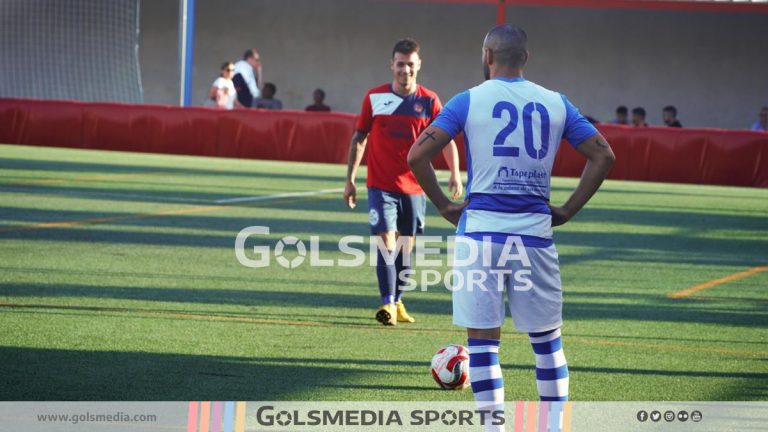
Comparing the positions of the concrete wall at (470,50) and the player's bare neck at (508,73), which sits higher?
the concrete wall at (470,50)

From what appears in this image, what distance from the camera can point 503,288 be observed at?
5125 mm

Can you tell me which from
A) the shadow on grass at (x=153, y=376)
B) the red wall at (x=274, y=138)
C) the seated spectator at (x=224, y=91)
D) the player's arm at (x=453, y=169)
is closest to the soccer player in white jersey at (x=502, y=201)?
the shadow on grass at (x=153, y=376)

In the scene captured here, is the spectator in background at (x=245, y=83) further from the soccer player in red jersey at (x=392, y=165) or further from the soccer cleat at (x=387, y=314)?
the soccer cleat at (x=387, y=314)

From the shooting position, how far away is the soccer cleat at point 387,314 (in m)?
8.77

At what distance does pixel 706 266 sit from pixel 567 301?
3395mm

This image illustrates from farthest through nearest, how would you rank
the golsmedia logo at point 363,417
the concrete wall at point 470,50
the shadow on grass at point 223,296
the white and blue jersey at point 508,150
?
the concrete wall at point 470,50 → the shadow on grass at point 223,296 → the golsmedia logo at point 363,417 → the white and blue jersey at point 508,150

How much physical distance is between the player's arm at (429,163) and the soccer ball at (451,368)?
1529mm

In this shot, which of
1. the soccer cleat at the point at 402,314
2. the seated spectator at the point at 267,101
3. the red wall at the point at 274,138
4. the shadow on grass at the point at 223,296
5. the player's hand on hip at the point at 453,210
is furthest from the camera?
the seated spectator at the point at 267,101

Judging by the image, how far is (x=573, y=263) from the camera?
12781 mm

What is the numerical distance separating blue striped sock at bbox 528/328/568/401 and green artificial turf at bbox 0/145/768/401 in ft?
4.15

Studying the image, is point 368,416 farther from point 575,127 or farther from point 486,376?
point 575,127

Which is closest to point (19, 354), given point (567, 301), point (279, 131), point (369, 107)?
point (369, 107)

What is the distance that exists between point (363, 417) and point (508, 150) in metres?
1.72

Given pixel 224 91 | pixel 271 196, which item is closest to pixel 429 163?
pixel 271 196
